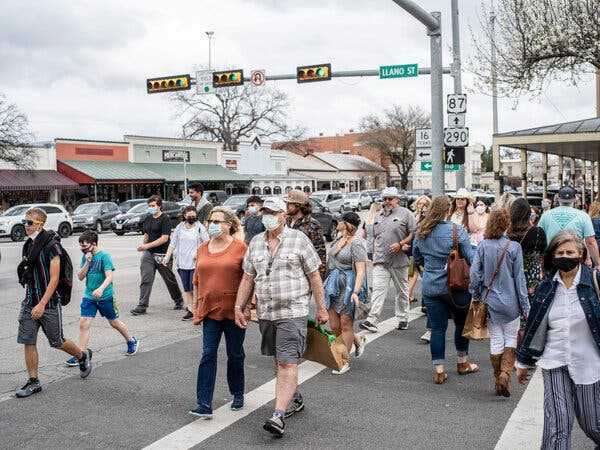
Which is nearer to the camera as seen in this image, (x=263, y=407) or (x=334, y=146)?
(x=263, y=407)

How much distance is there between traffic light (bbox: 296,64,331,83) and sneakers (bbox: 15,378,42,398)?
14.6m

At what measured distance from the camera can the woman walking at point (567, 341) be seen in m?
3.85

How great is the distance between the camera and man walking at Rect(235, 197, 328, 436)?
16.3ft

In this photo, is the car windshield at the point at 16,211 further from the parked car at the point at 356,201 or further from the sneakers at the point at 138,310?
the parked car at the point at 356,201

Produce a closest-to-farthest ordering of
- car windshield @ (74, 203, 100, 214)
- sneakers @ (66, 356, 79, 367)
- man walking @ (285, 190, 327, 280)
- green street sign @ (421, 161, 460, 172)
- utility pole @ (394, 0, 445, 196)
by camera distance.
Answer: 1. man walking @ (285, 190, 327, 280)
2. sneakers @ (66, 356, 79, 367)
3. utility pole @ (394, 0, 445, 196)
4. green street sign @ (421, 161, 460, 172)
5. car windshield @ (74, 203, 100, 214)

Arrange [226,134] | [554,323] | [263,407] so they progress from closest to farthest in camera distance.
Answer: [554,323], [263,407], [226,134]

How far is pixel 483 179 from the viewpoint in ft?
346

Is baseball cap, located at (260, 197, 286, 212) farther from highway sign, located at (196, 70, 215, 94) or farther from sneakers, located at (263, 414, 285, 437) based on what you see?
highway sign, located at (196, 70, 215, 94)

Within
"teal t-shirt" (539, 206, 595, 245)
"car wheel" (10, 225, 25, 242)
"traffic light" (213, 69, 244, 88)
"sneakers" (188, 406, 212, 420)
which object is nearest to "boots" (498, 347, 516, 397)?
"teal t-shirt" (539, 206, 595, 245)

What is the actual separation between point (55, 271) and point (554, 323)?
4.36 metres

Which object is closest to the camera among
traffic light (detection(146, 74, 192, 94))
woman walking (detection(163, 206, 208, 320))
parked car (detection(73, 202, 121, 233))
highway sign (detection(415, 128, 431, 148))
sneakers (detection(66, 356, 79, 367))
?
sneakers (detection(66, 356, 79, 367))

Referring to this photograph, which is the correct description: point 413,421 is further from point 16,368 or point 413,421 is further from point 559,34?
point 559,34

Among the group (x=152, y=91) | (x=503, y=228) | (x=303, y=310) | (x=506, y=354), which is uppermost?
(x=152, y=91)

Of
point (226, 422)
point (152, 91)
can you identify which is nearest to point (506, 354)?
point (226, 422)
